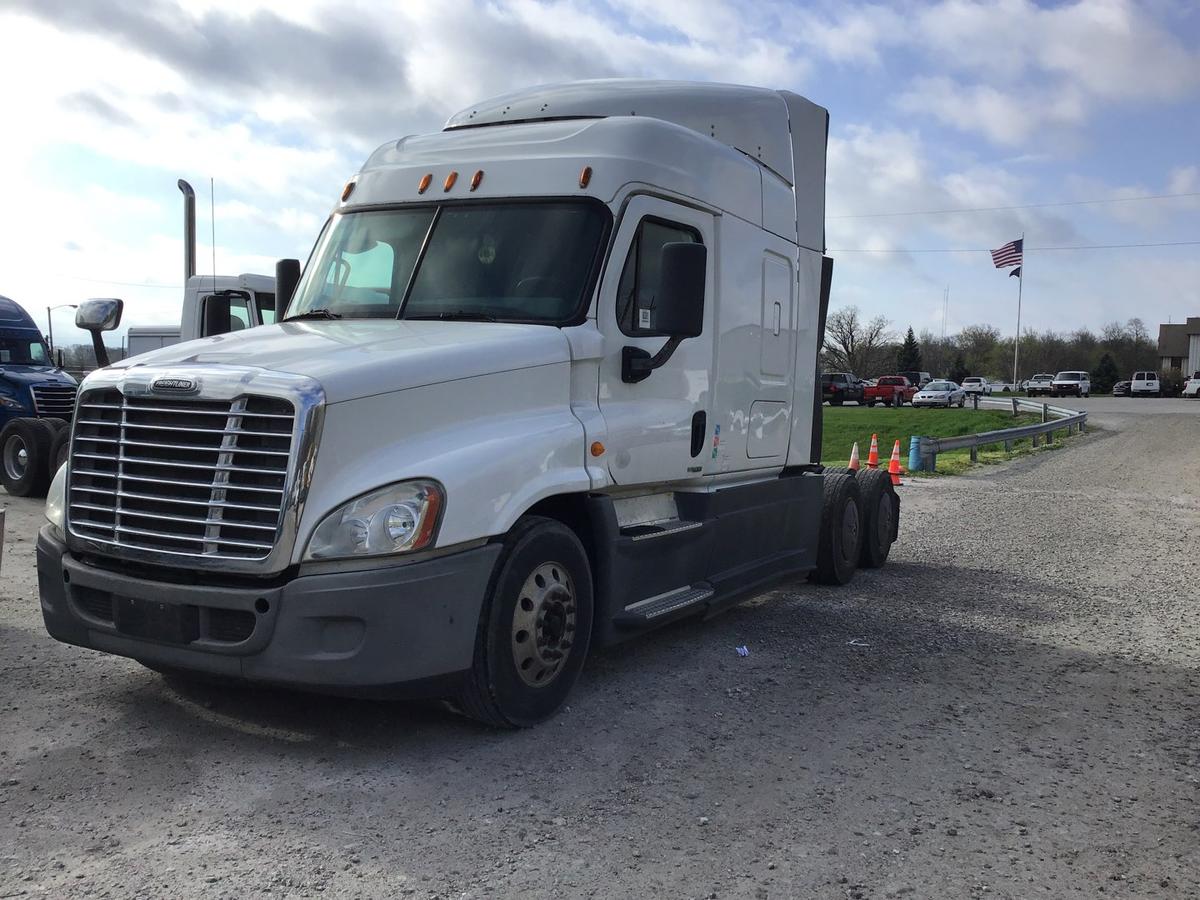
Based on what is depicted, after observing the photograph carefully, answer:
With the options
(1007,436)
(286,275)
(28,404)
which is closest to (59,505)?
(286,275)

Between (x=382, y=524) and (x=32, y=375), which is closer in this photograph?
(x=382, y=524)

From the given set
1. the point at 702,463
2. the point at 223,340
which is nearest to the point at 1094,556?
the point at 702,463

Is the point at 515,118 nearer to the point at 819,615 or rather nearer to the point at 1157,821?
the point at 819,615

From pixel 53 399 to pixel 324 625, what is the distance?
44.1 ft

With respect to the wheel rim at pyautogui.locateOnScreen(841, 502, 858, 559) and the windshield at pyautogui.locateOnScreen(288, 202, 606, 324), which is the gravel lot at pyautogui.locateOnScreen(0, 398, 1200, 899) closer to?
the wheel rim at pyautogui.locateOnScreen(841, 502, 858, 559)

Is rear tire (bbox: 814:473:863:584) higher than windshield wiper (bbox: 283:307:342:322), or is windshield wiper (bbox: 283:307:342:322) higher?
windshield wiper (bbox: 283:307:342:322)

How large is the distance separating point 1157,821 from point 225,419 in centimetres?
417

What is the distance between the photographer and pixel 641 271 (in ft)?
19.5

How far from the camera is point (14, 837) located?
12.8ft

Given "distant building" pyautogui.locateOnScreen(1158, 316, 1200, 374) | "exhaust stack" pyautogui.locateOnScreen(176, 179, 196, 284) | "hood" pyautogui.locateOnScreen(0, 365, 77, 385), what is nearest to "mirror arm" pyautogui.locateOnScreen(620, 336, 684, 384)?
"exhaust stack" pyautogui.locateOnScreen(176, 179, 196, 284)

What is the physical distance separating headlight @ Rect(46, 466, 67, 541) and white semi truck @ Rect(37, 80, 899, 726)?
0.06 ft

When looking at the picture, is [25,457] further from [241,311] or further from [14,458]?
[241,311]

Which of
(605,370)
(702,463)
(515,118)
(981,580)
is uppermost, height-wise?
(515,118)

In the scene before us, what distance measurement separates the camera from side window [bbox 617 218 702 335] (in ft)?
19.1
